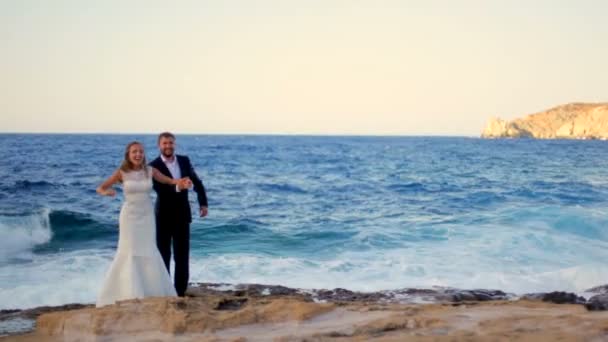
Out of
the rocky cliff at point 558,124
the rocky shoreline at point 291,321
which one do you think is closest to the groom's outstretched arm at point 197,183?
the rocky shoreline at point 291,321

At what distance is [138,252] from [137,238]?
0.47 feet

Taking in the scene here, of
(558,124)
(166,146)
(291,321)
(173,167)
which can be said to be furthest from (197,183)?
(558,124)

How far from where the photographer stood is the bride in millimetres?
6230

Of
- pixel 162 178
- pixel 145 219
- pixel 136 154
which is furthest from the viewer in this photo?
pixel 162 178

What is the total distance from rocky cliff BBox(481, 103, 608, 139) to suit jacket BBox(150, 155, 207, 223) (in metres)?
148

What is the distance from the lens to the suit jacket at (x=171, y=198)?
6.71 meters

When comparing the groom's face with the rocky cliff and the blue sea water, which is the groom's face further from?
the rocky cliff

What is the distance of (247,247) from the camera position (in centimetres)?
1280

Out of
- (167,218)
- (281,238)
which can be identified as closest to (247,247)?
(281,238)

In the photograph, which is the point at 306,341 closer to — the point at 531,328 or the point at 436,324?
the point at 436,324

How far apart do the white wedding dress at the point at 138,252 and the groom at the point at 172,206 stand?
29cm

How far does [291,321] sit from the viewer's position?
5.18 metres

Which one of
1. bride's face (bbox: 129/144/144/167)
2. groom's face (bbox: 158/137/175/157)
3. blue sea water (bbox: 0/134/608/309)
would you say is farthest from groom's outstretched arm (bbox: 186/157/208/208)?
blue sea water (bbox: 0/134/608/309)

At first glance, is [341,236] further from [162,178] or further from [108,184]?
[108,184]
